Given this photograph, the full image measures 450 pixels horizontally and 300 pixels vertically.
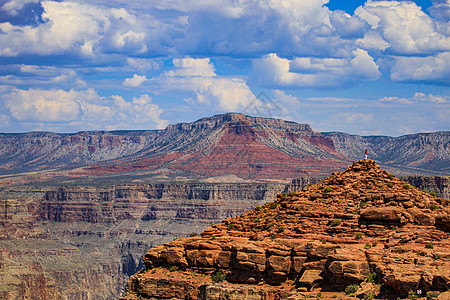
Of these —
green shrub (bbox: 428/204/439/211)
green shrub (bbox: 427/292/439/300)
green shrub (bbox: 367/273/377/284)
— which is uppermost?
green shrub (bbox: 428/204/439/211)

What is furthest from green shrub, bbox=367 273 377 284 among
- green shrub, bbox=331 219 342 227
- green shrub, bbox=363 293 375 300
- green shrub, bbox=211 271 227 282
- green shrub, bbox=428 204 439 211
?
green shrub, bbox=211 271 227 282

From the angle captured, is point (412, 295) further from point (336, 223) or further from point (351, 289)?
point (336, 223)

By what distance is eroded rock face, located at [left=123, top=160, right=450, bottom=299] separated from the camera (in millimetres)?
48984

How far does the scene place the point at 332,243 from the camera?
52719mm

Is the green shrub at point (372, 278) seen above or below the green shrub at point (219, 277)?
above

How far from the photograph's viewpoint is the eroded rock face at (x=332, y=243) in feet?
161

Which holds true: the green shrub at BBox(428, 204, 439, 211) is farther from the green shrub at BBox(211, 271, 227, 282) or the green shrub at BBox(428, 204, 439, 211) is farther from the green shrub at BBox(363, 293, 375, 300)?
the green shrub at BBox(211, 271, 227, 282)

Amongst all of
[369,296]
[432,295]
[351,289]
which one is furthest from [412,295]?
[351,289]

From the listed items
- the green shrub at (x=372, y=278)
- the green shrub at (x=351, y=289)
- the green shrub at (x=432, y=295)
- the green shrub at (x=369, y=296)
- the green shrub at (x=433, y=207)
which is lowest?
the green shrub at (x=369, y=296)

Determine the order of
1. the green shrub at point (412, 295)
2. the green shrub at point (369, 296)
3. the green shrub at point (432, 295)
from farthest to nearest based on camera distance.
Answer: the green shrub at point (369, 296)
the green shrub at point (412, 295)
the green shrub at point (432, 295)

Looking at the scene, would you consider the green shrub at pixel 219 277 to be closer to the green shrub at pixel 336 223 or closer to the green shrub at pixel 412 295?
the green shrub at pixel 336 223

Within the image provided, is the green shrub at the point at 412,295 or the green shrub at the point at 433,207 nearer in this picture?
the green shrub at the point at 412,295

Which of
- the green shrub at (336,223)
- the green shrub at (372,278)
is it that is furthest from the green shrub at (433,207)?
the green shrub at (372,278)

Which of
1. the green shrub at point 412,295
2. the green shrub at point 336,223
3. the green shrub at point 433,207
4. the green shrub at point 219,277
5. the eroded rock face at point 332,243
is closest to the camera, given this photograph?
the green shrub at point 412,295
